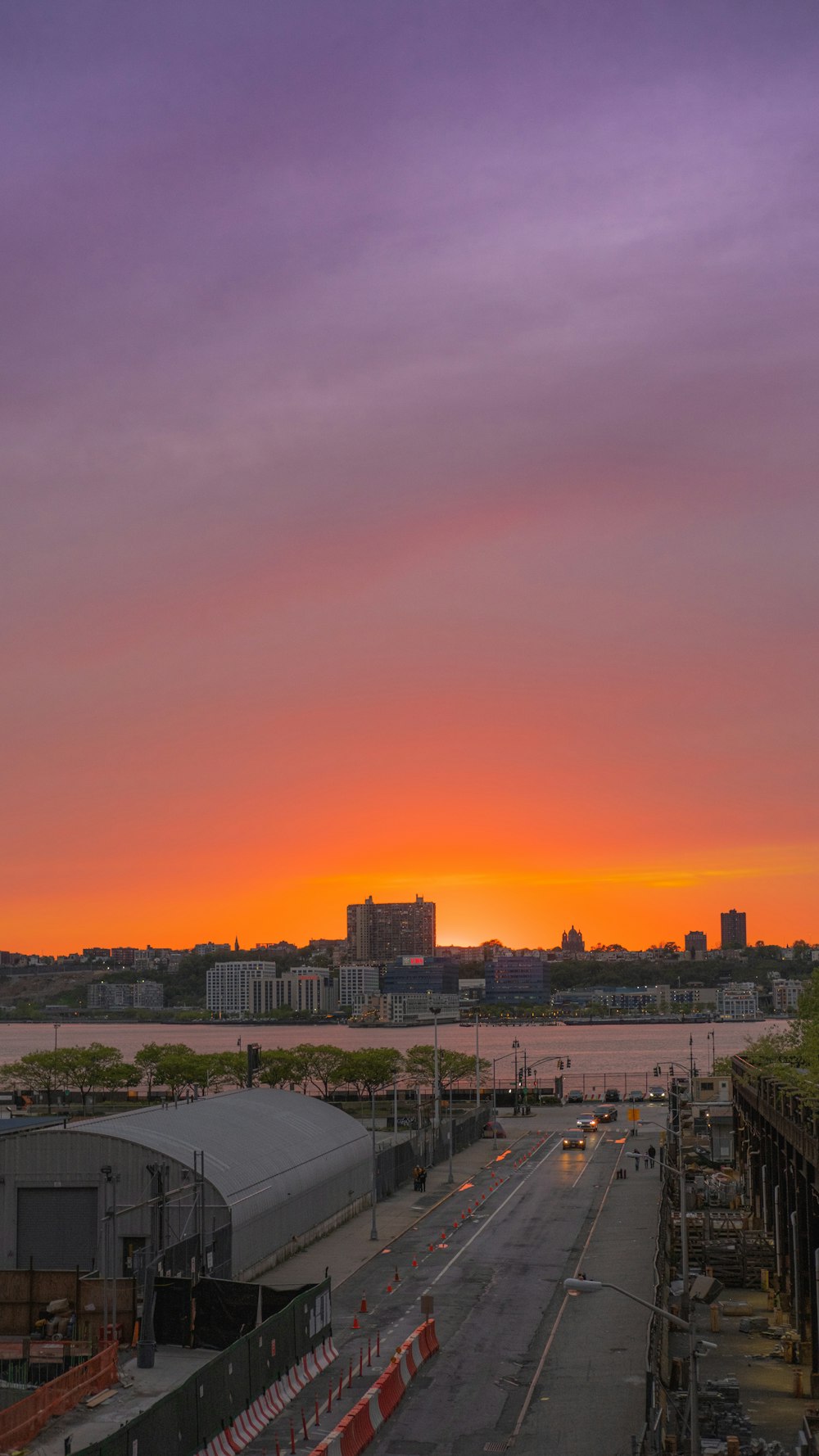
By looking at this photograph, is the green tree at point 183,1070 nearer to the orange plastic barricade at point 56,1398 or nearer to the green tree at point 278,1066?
the green tree at point 278,1066

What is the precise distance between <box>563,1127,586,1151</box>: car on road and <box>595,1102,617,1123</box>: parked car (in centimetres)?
1340

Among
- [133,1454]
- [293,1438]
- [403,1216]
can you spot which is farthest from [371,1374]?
[403,1216]

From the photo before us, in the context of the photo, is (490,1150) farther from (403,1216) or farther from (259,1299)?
(259,1299)

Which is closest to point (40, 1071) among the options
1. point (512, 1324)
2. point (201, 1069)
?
point (201, 1069)

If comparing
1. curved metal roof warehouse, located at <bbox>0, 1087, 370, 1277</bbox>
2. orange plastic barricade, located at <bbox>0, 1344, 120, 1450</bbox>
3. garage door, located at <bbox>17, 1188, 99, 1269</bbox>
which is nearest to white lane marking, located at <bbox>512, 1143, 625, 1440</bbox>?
orange plastic barricade, located at <bbox>0, 1344, 120, 1450</bbox>

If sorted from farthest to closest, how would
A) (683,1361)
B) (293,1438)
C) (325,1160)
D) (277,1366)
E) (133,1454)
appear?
(325,1160) < (683,1361) < (277,1366) < (293,1438) < (133,1454)

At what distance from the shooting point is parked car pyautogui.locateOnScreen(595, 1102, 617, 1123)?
124125 mm

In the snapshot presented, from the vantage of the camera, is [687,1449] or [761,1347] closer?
[687,1449]

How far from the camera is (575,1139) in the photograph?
102375 mm

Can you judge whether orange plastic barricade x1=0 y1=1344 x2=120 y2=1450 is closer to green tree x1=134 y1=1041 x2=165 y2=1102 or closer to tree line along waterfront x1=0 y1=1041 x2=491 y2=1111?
tree line along waterfront x1=0 y1=1041 x2=491 y2=1111

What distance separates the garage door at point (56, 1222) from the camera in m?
50.1

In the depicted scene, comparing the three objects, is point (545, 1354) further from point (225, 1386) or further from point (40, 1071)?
point (40, 1071)

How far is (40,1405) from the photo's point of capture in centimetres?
3434

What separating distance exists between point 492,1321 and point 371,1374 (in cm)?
751
